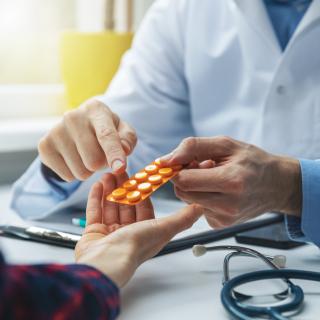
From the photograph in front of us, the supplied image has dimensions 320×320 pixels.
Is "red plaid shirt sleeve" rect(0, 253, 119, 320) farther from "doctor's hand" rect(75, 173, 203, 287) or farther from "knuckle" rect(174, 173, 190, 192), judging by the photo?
"knuckle" rect(174, 173, 190, 192)

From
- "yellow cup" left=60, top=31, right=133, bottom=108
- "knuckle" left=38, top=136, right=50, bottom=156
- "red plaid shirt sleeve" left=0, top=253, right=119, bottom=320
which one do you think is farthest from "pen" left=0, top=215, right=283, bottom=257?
"yellow cup" left=60, top=31, right=133, bottom=108

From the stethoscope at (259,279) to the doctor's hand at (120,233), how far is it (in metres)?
0.07

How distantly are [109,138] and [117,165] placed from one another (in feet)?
0.18

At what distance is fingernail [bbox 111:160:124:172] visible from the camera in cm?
71

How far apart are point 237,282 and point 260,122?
19.5 inches

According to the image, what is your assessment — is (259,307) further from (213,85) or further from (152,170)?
(213,85)

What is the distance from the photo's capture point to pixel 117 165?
0.71 metres

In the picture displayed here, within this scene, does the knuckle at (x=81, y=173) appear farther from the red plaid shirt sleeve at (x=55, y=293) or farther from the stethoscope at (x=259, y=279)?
the red plaid shirt sleeve at (x=55, y=293)

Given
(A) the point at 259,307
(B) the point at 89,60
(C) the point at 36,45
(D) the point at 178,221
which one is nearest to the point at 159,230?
(D) the point at 178,221

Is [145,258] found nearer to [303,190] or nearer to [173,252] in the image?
[173,252]

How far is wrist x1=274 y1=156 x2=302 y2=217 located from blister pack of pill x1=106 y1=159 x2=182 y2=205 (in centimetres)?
14

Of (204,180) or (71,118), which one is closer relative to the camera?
(204,180)

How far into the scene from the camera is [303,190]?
0.76 m

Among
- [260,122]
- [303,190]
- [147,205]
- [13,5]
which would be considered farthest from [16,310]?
[13,5]
